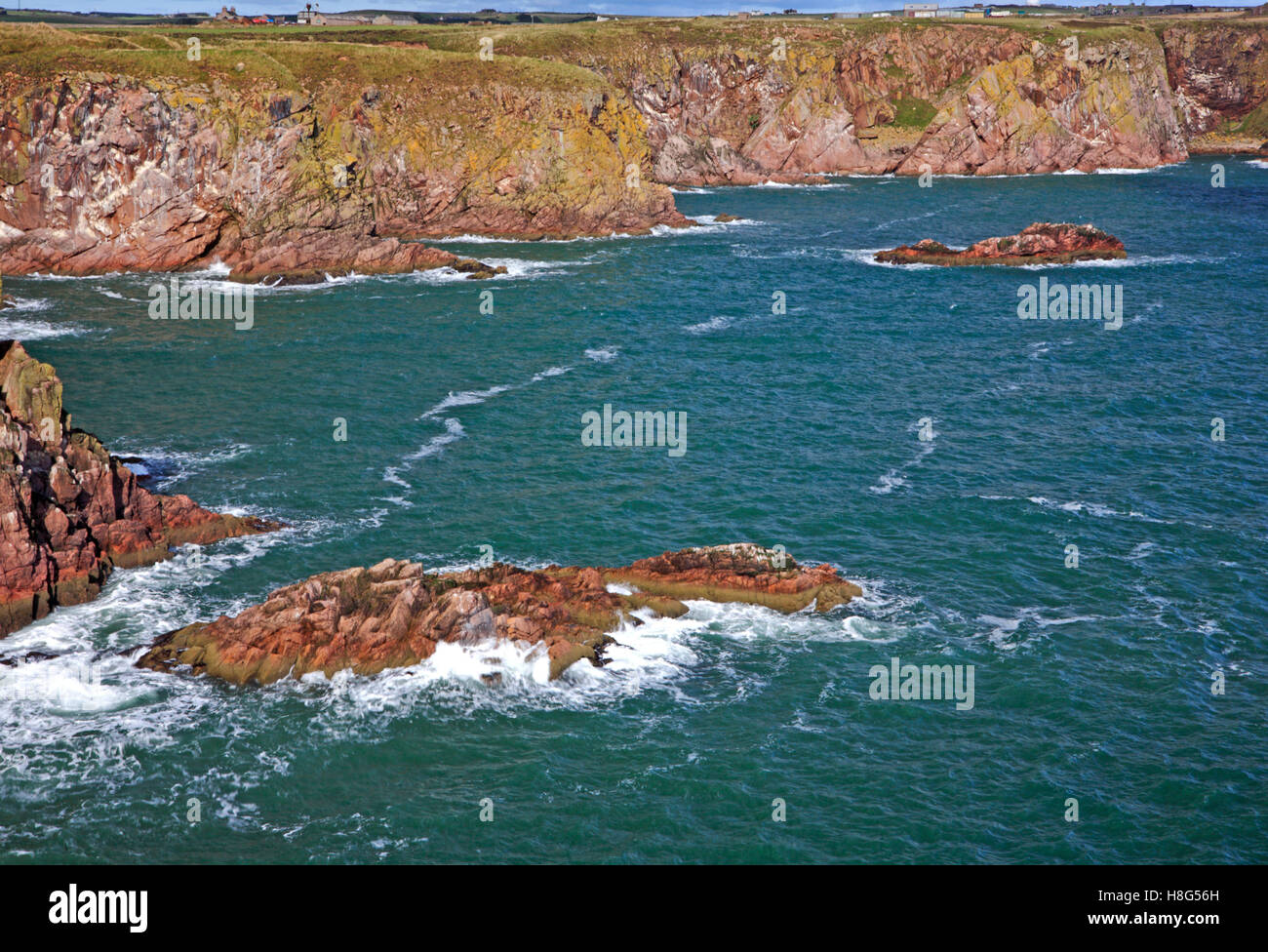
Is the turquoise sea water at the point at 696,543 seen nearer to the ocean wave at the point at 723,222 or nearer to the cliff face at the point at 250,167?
the cliff face at the point at 250,167

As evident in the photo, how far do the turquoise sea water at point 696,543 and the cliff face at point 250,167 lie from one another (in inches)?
270

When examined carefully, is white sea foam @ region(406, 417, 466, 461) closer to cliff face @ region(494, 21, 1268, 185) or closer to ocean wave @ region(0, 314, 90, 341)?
ocean wave @ region(0, 314, 90, 341)

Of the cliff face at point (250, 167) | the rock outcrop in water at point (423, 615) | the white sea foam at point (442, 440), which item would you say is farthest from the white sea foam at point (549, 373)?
the rock outcrop in water at point (423, 615)

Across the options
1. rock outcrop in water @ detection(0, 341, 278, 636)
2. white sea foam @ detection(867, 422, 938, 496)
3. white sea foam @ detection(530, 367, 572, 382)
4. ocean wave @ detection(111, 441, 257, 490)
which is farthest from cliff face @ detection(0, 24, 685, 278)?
white sea foam @ detection(867, 422, 938, 496)

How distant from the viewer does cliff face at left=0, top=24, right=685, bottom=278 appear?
98.6 m

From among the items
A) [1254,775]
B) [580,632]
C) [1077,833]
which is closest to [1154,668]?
[1254,775]

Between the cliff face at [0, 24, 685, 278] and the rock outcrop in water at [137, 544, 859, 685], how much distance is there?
65.6 metres

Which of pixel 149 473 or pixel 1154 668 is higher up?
pixel 149 473

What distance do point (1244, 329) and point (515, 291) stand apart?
57.6 metres

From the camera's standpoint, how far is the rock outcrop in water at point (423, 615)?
38469mm

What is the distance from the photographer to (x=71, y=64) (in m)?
102

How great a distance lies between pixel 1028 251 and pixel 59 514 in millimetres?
95202
